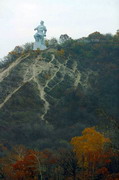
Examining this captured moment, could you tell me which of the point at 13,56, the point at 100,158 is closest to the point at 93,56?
the point at 13,56

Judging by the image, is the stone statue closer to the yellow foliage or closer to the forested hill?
the forested hill

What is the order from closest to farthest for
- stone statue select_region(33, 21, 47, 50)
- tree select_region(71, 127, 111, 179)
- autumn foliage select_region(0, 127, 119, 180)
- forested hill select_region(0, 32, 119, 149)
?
autumn foliage select_region(0, 127, 119, 180) < tree select_region(71, 127, 111, 179) < forested hill select_region(0, 32, 119, 149) < stone statue select_region(33, 21, 47, 50)

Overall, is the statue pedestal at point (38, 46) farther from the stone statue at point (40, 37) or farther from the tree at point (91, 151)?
the tree at point (91, 151)

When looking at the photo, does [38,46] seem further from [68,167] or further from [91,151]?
[68,167]

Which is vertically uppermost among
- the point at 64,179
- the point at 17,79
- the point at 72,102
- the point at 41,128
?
the point at 17,79

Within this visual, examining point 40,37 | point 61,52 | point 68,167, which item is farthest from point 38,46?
point 68,167

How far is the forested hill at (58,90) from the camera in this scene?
42.9m

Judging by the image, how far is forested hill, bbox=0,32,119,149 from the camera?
141 feet

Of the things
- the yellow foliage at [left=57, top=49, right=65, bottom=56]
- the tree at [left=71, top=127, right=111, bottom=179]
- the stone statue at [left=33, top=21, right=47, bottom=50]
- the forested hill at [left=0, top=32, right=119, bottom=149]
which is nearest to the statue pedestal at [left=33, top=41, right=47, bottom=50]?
the stone statue at [left=33, top=21, right=47, bottom=50]

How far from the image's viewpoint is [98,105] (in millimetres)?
49438

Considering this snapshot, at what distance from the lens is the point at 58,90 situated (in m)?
54.0

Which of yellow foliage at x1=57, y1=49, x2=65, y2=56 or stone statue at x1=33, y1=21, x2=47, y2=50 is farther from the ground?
stone statue at x1=33, y1=21, x2=47, y2=50

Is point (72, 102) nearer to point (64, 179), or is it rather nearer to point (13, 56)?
point (13, 56)

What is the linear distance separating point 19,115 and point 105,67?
1856 centimetres
